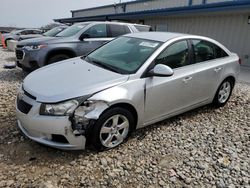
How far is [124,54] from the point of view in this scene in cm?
373

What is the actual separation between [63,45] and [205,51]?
383cm

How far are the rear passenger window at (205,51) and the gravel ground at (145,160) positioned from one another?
4.13 feet

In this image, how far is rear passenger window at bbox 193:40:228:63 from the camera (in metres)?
4.14

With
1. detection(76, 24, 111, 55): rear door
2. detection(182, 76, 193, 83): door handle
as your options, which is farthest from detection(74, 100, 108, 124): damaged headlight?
detection(76, 24, 111, 55): rear door

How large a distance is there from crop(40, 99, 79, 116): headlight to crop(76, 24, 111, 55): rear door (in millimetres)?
4083

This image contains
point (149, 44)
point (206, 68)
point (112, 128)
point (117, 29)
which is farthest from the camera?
point (117, 29)

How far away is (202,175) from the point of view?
2.86m

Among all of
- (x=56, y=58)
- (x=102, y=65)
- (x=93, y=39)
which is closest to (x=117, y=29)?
(x=93, y=39)

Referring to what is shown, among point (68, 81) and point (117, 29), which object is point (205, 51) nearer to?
point (68, 81)

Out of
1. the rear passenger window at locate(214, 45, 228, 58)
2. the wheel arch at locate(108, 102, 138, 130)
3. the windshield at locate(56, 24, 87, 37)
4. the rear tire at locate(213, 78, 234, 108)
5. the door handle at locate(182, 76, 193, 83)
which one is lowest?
the rear tire at locate(213, 78, 234, 108)

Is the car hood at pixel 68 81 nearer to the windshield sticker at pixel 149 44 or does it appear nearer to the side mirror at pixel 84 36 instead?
the windshield sticker at pixel 149 44

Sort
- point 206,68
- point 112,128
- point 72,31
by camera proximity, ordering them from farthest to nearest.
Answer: point 72,31
point 206,68
point 112,128

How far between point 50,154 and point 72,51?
4033 mm

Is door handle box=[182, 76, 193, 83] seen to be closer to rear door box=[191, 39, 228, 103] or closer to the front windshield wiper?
rear door box=[191, 39, 228, 103]
